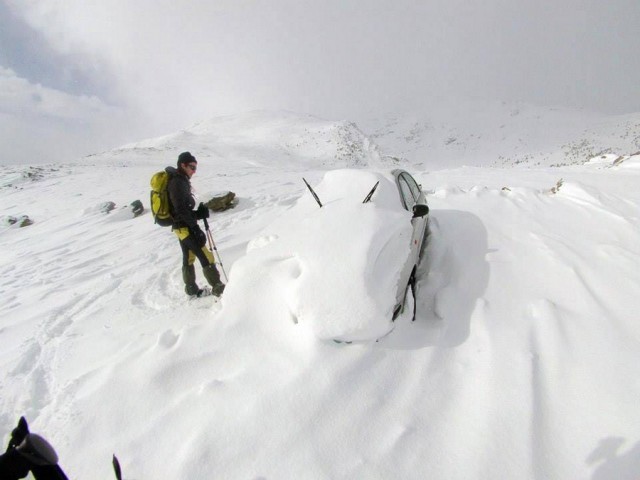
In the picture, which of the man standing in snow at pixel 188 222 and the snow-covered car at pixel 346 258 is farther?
the man standing in snow at pixel 188 222

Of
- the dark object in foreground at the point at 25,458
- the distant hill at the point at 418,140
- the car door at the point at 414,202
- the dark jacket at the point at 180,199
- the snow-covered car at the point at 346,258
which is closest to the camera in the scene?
the dark object in foreground at the point at 25,458

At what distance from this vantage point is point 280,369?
2.52 meters

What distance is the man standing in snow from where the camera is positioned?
4117mm

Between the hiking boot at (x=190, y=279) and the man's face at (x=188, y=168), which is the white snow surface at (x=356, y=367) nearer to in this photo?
the hiking boot at (x=190, y=279)

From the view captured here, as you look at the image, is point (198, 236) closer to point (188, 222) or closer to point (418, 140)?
point (188, 222)

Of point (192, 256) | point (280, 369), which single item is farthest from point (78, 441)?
point (192, 256)

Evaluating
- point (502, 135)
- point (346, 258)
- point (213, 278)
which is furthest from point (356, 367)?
point (502, 135)

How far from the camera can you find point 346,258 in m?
2.88

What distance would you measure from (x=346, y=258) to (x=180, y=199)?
8.10ft

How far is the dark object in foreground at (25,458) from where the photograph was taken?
1.47 meters

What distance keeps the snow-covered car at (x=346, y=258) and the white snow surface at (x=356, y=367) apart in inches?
1.1

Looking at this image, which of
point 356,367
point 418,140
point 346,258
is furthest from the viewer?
point 418,140

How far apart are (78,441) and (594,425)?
3611mm

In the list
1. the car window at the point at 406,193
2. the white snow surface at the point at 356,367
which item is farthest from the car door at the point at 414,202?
the white snow surface at the point at 356,367
